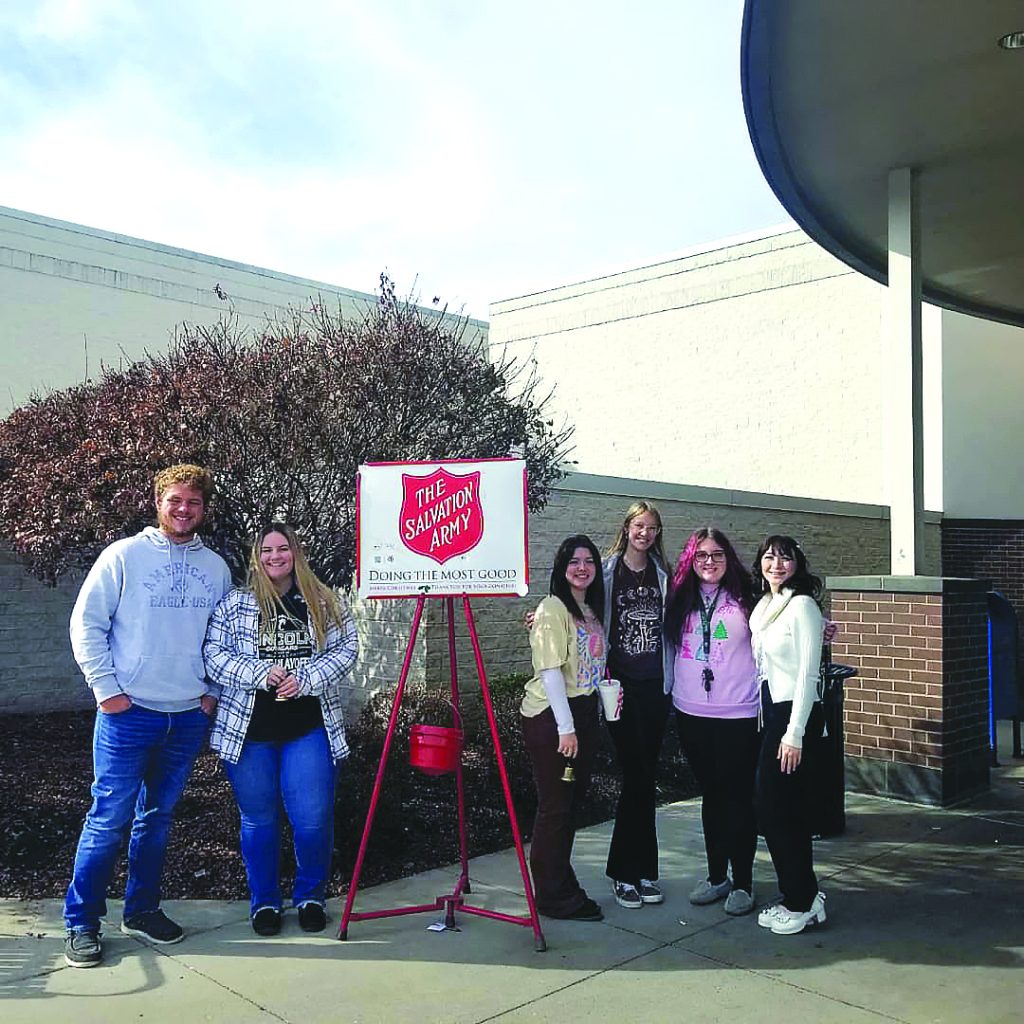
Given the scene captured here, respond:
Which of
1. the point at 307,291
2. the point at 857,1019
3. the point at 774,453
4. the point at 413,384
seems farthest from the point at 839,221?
the point at 307,291

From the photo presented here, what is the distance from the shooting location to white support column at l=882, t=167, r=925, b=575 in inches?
295

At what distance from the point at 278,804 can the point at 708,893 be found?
6.83 ft

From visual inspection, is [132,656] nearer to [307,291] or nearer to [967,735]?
[967,735]

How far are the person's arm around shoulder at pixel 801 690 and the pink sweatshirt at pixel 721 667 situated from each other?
344 millimetres

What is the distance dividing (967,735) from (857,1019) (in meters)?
4.10

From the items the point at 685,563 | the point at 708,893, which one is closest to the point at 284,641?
the point at 685,563

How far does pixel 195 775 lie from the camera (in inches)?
283

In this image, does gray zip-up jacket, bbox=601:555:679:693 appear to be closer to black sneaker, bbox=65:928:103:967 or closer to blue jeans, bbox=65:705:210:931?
blue jeans, bbox=65:705:210:931

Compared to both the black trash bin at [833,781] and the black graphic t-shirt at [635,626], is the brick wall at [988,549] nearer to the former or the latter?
the black trash bin at [833,781]

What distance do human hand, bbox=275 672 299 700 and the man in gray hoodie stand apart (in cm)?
35

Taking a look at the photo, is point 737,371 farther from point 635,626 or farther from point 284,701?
point 284,701

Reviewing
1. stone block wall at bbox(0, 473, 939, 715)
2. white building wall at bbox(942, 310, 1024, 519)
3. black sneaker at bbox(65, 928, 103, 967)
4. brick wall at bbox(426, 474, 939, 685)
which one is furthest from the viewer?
white building wall at bbox(942, 310, 1024, 519)

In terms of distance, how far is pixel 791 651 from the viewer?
14.9 ft

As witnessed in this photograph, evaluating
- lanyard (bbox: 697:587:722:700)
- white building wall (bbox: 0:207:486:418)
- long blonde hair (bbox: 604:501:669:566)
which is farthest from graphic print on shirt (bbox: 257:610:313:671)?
white building wall (bbox: 0:207:486:418)
